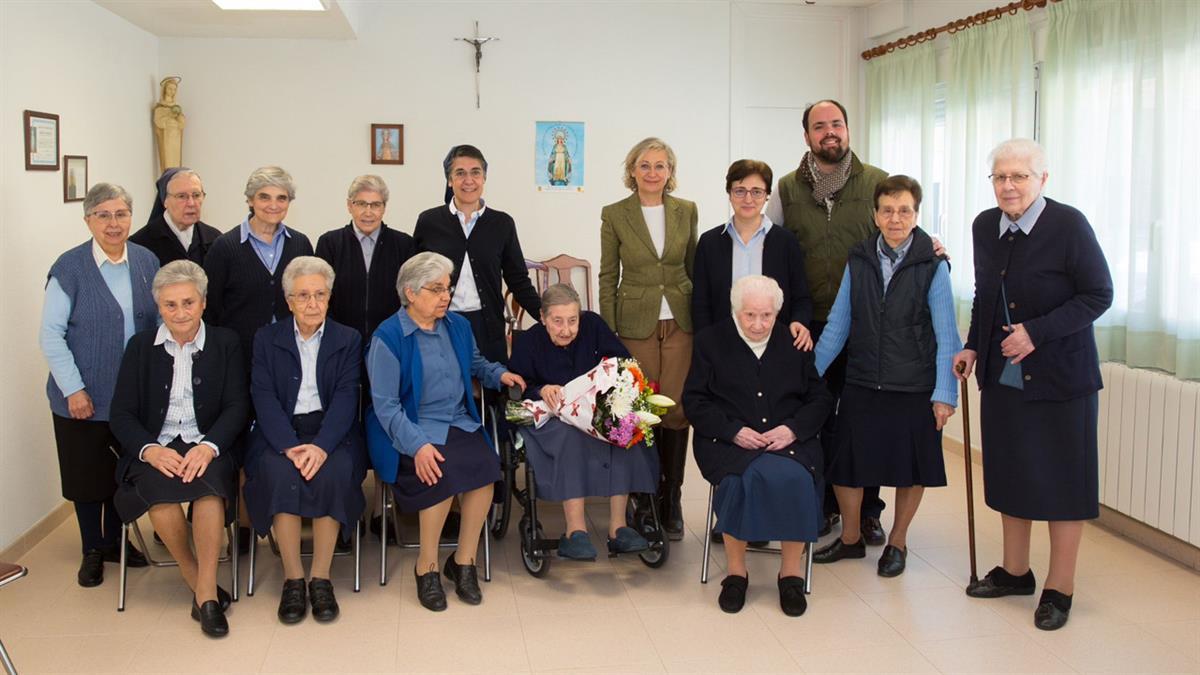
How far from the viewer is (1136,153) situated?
424cm

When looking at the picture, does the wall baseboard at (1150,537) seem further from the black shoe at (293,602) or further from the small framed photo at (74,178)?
the small framed photo at (74,178)

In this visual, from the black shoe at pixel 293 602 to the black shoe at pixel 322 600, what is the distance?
31mm

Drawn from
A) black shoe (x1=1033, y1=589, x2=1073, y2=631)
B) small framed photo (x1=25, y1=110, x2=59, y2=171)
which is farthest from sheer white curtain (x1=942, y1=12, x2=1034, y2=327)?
small framed photo (x1=25, y1=110, x2=59, y2=171)

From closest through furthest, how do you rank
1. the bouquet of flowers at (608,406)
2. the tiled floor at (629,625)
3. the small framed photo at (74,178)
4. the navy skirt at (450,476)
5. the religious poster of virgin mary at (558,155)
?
the tiled floor at (629,625)
the navy skirt at (450,476)
the bouquet of flowers at (608,406)
the small framed photo at (74,178)
the religious poster of virgin mary at (558,155)

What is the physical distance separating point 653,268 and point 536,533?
112cm

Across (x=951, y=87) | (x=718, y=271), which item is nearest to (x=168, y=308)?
(x=718, y=271)

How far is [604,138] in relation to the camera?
6699mm

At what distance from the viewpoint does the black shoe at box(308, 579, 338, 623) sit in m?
3.39

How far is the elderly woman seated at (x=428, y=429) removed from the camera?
3.53 m

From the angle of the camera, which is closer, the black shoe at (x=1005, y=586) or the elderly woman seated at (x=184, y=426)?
the elderly woman seated at (x=184, y=426)

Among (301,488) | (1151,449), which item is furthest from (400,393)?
(1151,449)

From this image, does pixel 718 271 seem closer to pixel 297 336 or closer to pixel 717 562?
pixel 717 562

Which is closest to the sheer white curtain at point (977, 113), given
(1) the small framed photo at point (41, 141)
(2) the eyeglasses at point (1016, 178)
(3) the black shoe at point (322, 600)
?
(2) the eyeglasses at point (1016, 178)

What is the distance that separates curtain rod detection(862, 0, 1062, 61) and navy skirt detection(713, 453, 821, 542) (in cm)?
282
